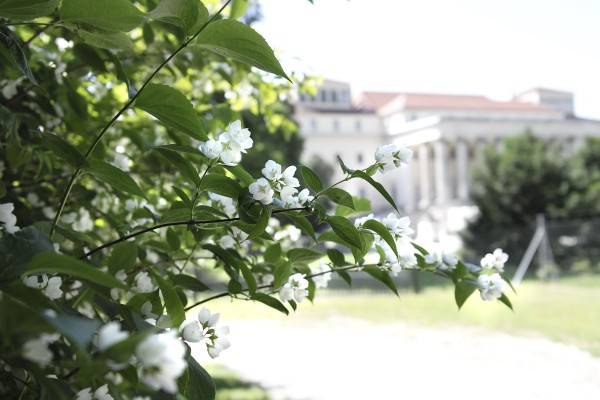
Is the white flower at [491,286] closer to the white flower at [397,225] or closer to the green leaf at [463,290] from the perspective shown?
the green leaf at [463,290]

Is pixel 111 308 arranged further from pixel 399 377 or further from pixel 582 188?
pixel 582 188

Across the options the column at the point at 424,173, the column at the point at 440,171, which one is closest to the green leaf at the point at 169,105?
the column at the point at 440,171

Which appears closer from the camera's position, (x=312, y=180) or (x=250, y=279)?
(x=312, y=180)

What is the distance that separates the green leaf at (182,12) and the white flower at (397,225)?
0.41 m

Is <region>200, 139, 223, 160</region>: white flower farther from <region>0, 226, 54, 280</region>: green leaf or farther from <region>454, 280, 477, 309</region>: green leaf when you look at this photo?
<region>454, 280, 477, 309</region>: green leaf

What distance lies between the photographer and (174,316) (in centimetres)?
96

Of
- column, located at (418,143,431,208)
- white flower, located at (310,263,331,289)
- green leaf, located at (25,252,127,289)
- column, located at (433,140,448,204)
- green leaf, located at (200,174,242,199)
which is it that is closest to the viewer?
green leaf, located at (25,252,127,289)

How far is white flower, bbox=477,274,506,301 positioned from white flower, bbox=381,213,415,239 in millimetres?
200

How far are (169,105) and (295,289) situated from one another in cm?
38

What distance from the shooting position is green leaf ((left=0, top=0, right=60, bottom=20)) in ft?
2.52

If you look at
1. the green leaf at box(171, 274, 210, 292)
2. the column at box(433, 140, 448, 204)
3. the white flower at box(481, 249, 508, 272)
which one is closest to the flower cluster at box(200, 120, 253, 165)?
the green leaf at box(171, 274, 210, 292)

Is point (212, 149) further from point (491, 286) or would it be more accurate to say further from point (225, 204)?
point (491, 286)

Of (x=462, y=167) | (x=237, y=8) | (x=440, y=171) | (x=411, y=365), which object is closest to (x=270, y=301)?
(x=237, y=8)

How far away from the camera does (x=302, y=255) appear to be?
3.94 feet
